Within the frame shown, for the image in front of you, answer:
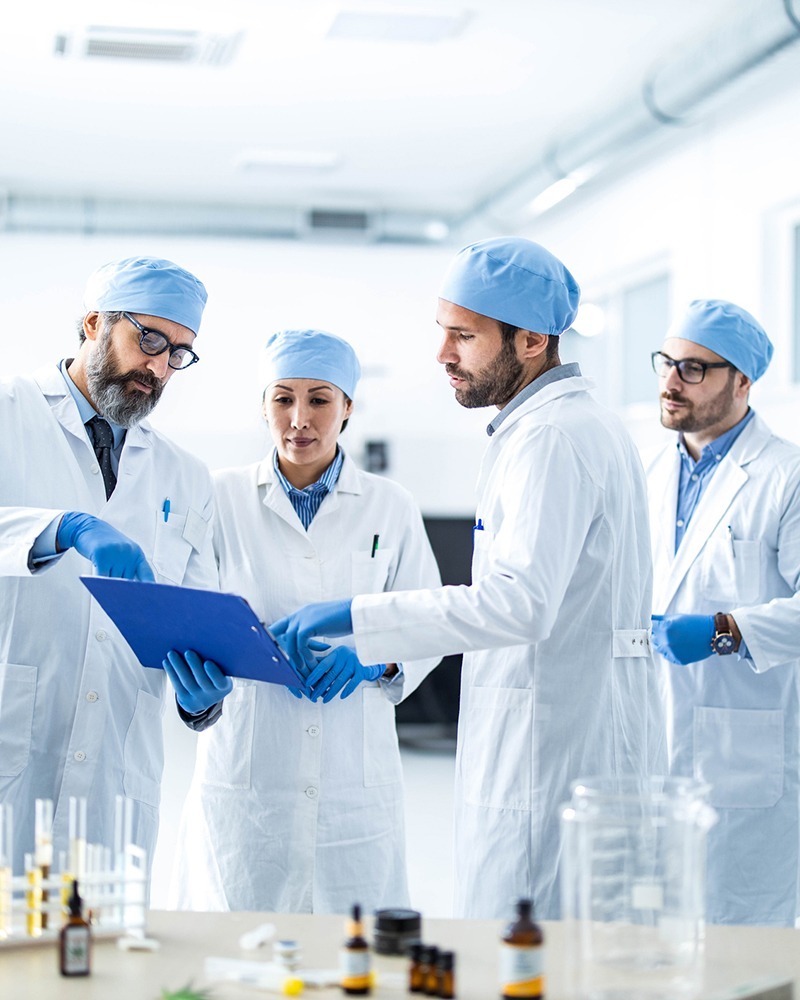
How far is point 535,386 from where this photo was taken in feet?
7.32

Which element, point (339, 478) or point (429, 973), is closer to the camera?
point (429, 973)

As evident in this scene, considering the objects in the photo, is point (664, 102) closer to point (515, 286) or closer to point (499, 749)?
point (515, 286)

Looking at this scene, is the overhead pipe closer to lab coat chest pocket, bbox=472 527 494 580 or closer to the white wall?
the white wall

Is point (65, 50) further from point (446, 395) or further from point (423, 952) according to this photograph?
point (423, 952)

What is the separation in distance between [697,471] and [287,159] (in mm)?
4570

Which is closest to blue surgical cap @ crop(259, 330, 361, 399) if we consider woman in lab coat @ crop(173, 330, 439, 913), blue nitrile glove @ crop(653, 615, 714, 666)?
woman in lab coat @ crop(173, 330, 439, 913)

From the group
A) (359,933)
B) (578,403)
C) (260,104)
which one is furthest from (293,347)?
(260,104)

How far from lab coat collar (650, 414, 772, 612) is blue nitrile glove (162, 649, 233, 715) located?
4.12 ft

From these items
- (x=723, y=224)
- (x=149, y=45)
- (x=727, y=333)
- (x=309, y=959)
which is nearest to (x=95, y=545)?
(x=309, y=959)

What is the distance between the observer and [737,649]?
8.98 feet

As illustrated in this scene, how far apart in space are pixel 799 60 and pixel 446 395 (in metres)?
3.92

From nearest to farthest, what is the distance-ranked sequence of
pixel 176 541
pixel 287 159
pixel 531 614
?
pixel 531 614 < pixel 176 541 < pixel 287 159

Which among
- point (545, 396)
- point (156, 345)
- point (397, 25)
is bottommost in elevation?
point (545, 396)

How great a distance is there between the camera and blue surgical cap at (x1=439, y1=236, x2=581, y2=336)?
224cm
